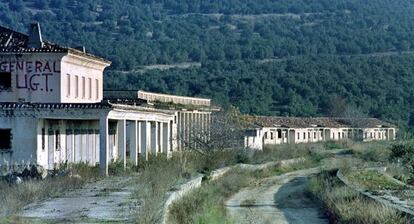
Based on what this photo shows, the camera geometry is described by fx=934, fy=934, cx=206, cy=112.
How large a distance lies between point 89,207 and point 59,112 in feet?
39.3

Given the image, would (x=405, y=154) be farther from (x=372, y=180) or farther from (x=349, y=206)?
(x=349, y=206)

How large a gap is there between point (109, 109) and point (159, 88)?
73.9 meters

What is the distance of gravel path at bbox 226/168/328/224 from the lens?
3110 centimetres

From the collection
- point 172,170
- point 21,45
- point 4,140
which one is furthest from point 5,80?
point 172,170

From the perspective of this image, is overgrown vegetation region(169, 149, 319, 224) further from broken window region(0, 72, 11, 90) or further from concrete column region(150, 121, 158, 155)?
broken window region(0, 72, 11, 90)

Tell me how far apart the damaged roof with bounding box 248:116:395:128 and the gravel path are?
3398 cm

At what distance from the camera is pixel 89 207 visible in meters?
21.3

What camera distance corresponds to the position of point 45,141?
1363 inches

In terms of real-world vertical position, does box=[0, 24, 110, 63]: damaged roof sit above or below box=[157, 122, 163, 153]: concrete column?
above

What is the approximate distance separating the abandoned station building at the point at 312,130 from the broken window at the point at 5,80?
3674 centimetres

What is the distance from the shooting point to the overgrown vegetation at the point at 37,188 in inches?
828

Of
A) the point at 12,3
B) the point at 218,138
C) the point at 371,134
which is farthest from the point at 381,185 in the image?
the point at 12,3

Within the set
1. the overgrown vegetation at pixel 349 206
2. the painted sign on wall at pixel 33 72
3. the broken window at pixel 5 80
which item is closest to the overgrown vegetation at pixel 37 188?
the painted sign on wall at pixel 33 72

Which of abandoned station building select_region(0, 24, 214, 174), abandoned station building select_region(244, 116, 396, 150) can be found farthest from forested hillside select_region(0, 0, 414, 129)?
abandoned station building select_region(0, 24, 214, 174)
